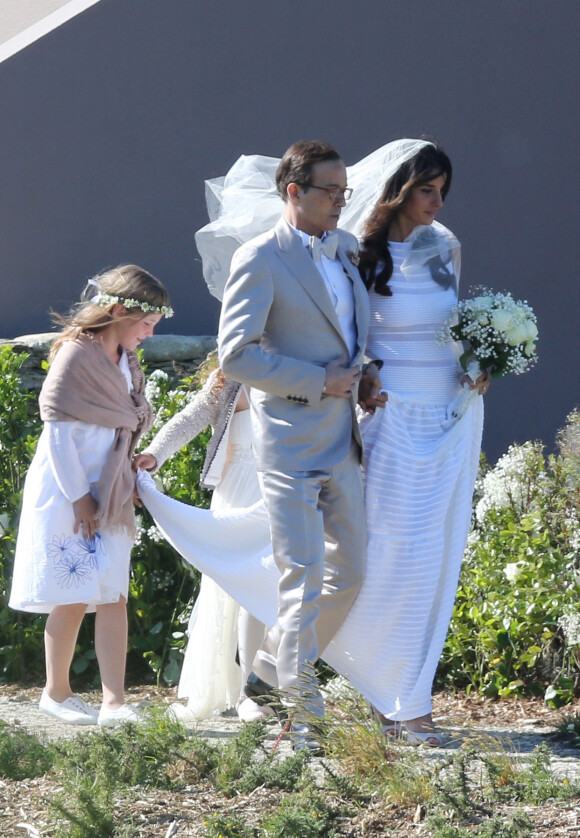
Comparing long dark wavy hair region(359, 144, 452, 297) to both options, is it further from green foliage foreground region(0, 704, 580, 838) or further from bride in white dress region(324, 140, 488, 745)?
green foliage foreground region(0, 704, 580, 838)

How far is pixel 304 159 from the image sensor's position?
428cm

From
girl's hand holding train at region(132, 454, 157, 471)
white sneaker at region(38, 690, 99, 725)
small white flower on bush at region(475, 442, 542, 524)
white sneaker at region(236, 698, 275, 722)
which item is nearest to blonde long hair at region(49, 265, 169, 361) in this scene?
girl's hand holding train at region(132, 454, 157, 471)

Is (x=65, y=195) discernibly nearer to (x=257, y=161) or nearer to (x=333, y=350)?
(x=257, y=161)

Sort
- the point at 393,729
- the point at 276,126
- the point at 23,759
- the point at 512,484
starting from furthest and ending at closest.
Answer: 1. the point at 276,126
2. the point at 512,484
3. the point at 393,729
4. the point at 23,759

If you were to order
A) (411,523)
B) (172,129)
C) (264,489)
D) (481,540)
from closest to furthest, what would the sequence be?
(264,489) < (411,523) < (481,540) < (172,129)

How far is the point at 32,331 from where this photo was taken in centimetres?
863

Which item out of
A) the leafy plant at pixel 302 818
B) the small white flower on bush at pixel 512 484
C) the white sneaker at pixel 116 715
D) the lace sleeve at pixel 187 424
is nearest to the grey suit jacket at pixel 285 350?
the lace sleeve at pixel 187 424

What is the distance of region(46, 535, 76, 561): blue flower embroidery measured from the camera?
4.95m

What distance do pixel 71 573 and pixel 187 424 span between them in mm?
792

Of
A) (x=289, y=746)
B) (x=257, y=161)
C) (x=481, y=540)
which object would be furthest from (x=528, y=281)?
(x=289, y=746)

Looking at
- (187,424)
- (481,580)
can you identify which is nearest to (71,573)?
(187,424)

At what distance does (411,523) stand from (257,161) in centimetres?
165

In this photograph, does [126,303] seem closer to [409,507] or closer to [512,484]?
[409,507]

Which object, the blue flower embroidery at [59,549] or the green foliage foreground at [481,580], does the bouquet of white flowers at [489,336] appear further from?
the blue flower embroidery at [59,549]
